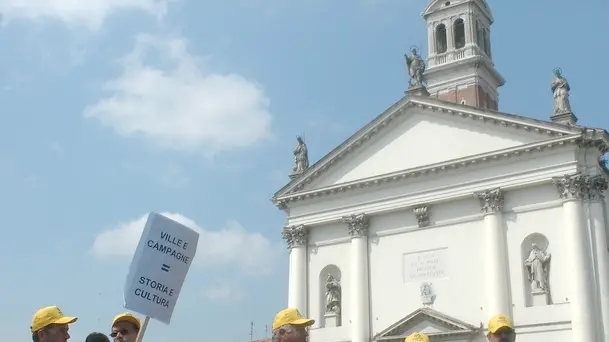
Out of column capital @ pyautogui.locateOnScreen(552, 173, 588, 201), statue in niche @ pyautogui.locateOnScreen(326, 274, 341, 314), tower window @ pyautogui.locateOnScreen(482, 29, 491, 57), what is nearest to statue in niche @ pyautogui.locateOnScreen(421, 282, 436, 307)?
statue in niche @ pyautogui.locateOnScreen(326, 274, 341, 314)

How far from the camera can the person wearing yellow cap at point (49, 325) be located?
5867 mm

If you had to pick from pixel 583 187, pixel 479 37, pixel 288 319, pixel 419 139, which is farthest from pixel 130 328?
pixel 479 37

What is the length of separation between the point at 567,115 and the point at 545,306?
6488 millimetres

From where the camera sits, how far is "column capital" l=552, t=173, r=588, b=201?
26031mm

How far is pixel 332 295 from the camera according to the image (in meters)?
30.6

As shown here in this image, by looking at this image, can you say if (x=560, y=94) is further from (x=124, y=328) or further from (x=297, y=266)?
(x=124, y=328)

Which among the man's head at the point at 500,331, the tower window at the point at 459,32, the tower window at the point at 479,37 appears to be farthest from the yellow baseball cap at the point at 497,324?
the tower window at the point at 479,37

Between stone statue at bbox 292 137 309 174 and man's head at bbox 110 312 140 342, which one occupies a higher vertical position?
stone statue at bbox 292 137 309 174

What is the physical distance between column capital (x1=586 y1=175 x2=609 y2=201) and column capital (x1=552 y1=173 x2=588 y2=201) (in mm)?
107

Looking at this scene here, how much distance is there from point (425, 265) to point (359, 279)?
2.58m

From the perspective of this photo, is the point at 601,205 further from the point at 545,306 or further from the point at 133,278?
the point at 133,278

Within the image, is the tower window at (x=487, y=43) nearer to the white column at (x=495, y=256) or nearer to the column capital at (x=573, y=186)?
the white column at (x=495, y=256)

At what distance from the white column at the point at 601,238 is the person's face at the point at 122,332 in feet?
70.2

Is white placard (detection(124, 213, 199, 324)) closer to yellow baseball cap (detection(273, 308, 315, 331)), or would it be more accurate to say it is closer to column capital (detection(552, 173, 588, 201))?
yellow baseball cap (detection(273, 308, 315, 331))
